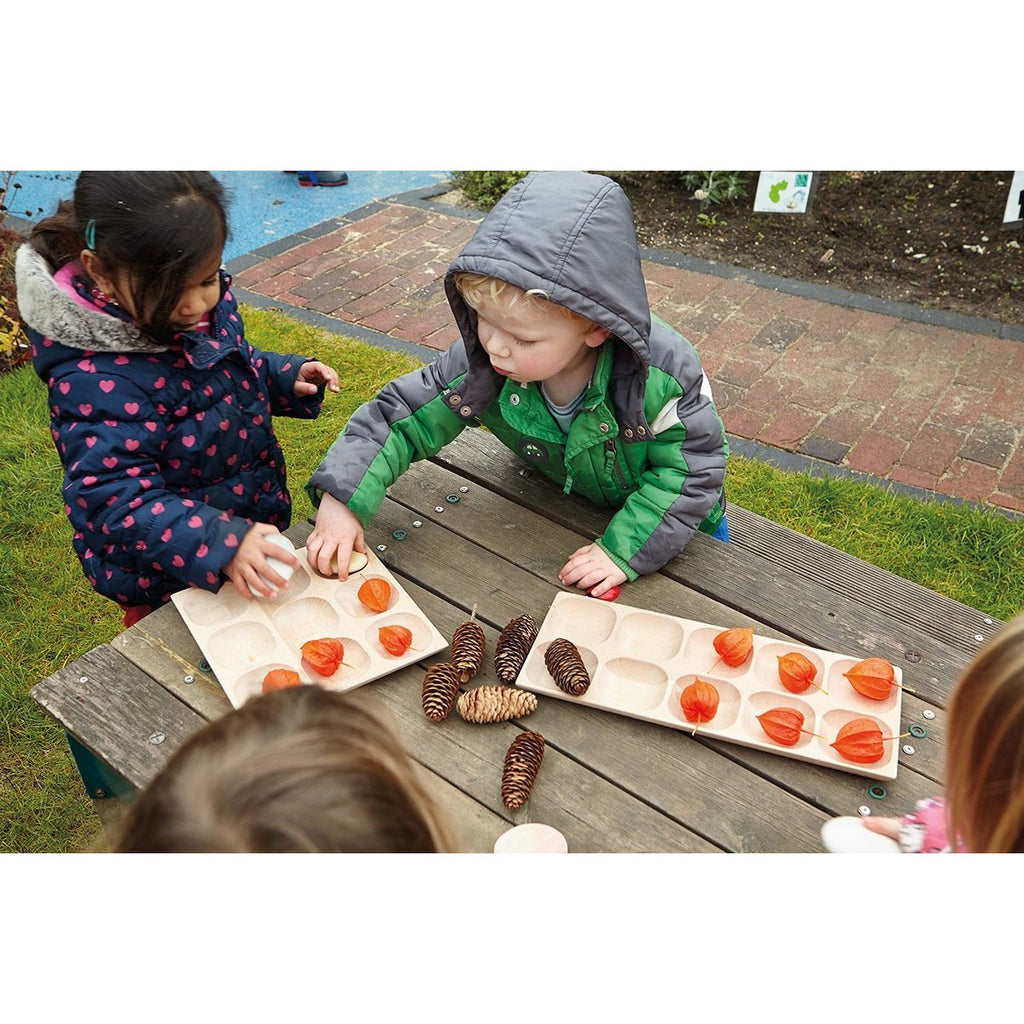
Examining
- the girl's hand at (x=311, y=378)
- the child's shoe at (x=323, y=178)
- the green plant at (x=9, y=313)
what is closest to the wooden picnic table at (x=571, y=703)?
the girl's hand at (x=311, y=378)

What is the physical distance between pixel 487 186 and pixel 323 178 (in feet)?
3.44

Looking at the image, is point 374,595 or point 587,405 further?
point 587,405

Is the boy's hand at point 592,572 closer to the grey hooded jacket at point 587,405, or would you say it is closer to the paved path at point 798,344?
the grey hooded jacket at point 587,405

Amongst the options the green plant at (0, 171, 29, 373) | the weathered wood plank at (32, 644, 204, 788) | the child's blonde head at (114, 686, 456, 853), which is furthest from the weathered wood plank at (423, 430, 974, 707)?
the green plant at (0, 171, 29, 373)

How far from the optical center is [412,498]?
2195mm

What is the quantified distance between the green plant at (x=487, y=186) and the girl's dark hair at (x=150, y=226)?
13.1 feet

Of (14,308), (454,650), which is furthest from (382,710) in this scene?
(14,308)

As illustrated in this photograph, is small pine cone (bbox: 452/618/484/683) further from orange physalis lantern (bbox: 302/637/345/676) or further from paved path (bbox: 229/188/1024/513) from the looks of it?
paved path (bbox: 229/188/1024/513)

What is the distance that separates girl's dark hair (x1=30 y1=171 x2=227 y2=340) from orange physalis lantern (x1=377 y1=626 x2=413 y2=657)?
0.74 metres

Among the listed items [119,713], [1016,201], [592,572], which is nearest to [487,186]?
[1016,201]

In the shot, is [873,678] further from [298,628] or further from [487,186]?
[487,186]

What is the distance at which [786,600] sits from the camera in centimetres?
192

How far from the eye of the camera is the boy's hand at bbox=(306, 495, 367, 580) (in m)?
1.93

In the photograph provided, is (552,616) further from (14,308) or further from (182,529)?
(14,308)
